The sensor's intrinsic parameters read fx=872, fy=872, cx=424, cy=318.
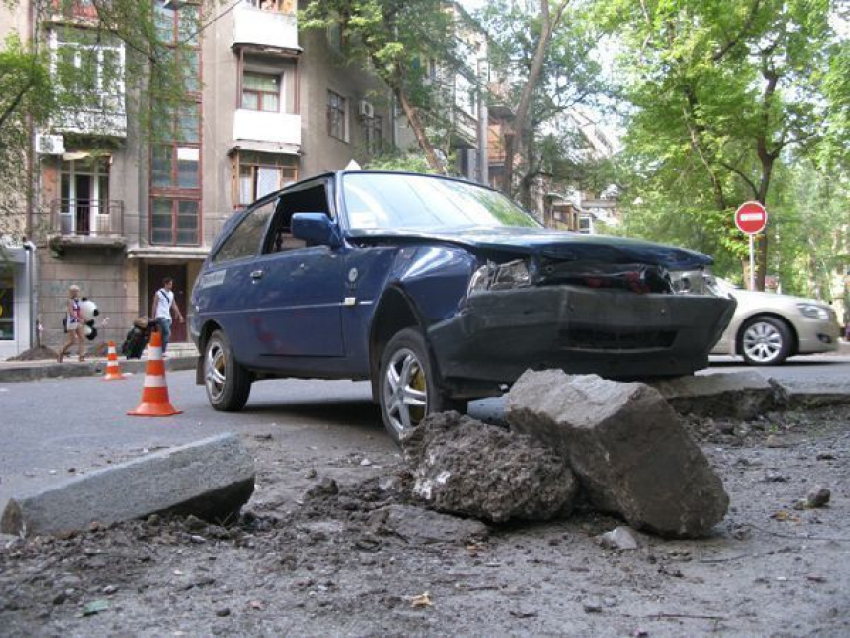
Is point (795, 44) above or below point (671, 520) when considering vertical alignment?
above

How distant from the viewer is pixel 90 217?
29.3 meters

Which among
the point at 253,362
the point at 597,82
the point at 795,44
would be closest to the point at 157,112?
the point at 253,362

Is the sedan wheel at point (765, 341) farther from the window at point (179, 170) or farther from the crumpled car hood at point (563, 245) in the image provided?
the window at point (179, 170)

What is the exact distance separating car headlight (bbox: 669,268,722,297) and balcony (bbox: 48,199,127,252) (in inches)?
1049

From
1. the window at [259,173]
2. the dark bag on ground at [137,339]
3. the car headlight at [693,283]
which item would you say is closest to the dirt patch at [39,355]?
the dark bag on ground at [137,339]

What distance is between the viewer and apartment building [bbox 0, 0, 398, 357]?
2866 cm

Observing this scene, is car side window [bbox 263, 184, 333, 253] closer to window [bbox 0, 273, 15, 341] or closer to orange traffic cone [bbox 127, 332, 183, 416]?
orange traffic cone [bbox 127, 332, 183, 416]

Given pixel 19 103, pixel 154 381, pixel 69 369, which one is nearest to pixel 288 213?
pixel 154 381

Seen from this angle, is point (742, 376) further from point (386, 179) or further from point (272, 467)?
point (272, 467)

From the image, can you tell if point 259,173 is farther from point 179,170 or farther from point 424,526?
point 424,526

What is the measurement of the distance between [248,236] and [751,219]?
10783 mm

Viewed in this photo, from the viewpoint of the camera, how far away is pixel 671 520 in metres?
3.23

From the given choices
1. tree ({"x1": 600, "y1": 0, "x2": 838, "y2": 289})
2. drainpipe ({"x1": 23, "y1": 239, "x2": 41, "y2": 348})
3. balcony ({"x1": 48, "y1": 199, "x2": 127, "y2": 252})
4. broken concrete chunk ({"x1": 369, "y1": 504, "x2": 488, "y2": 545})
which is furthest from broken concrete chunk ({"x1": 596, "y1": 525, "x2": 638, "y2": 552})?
balcony ({"x1": 48, "y1": 199, "x2": 127, "y2": 252})

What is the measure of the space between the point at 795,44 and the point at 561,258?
777 inches
